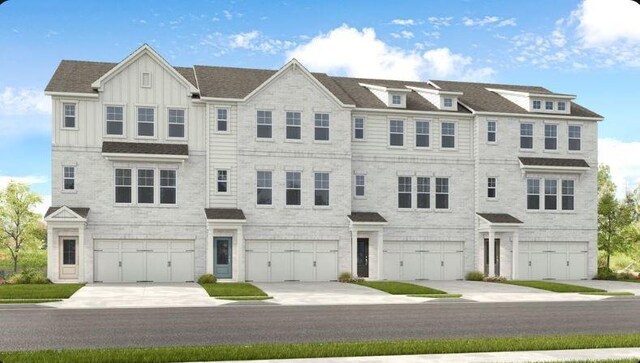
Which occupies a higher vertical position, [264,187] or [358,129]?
[358,129]

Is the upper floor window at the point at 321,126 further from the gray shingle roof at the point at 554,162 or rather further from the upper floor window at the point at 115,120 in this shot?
the gray shingle roof at the point at 554,162

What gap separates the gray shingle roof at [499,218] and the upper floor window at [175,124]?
18.0 m

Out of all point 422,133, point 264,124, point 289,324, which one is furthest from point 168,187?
point 289,324

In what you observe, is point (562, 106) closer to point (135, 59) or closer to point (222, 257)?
point (222, 257)

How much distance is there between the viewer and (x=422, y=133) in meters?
45.7

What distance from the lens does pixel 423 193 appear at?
45438 millimetres

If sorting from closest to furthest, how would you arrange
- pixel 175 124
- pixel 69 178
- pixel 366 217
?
1. pixel 69 178
2. pixel 175 124
3. pixel 366 217

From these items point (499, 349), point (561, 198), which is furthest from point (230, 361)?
point (561, 198)

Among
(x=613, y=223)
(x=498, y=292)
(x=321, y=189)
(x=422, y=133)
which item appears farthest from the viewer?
(x=613, y=223)

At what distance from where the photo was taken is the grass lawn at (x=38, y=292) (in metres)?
30.5

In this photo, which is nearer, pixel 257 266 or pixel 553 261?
pixel 257 266

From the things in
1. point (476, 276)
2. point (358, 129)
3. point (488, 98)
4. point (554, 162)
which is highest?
point (488, 98)

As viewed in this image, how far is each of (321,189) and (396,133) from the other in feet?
19.0

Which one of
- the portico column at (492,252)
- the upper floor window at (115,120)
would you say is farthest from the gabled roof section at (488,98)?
the upper floor window at (115,120)
